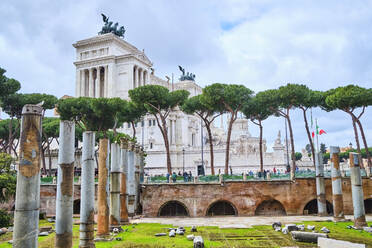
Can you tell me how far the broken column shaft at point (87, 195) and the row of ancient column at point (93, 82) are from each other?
222 feet

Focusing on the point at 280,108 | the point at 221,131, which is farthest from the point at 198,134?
the point at 280,108

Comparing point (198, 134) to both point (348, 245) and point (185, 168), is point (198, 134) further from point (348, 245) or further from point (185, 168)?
point (348, 245)

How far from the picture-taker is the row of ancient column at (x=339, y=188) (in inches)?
997

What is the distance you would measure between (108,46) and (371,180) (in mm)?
62834

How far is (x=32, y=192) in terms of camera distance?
11.3 meters

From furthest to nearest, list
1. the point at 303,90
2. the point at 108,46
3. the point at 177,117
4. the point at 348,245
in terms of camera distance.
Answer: the point at 108,46, the point at 177,117, the point at 303,90, the point at 348,245

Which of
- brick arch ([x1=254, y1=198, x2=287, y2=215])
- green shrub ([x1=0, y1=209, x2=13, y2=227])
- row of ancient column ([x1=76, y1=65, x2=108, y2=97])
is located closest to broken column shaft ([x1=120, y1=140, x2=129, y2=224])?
green shrub ([x1=0, y1=209, x2=13, y2=227])

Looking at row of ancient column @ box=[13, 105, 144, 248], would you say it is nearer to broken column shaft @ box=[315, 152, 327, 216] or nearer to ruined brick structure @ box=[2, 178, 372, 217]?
ruined brick structure @ box=[2, 178, 372, 217]

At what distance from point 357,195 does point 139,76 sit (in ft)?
219

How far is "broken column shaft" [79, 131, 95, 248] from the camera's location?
1644 cm

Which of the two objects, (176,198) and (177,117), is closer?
(176,198)

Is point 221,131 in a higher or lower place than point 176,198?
higher

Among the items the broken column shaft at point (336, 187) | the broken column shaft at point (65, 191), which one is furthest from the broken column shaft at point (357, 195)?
the broken column shaft at point (65, 191)

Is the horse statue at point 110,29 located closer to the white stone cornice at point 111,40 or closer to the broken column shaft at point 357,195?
the white stone cornice at point 111,40
